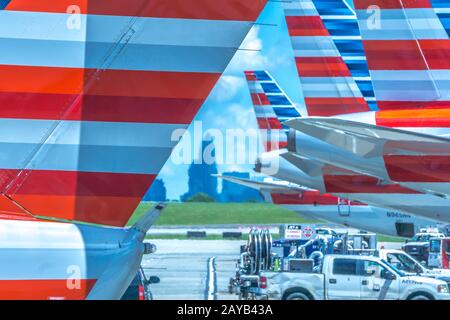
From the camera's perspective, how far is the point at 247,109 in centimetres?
298

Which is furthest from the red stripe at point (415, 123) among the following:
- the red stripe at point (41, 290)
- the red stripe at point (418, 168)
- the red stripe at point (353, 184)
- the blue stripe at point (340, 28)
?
the red stripe at point (41, 290)

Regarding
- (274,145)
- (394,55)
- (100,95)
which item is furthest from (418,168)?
(100,95)

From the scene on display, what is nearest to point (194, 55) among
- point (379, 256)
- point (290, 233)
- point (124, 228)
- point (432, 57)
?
point (124, 228)

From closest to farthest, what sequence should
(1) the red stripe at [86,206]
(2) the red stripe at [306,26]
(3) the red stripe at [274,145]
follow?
(1) the red stripe at [86,206], (3) the red stripe at [274,145], (2) the red stripe at [306,26]

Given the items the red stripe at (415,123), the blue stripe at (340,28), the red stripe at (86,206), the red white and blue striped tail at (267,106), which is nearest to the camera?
the red stripe at (86,206)

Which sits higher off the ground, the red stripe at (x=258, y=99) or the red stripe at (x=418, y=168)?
the red stripe at (x=258, y=99)

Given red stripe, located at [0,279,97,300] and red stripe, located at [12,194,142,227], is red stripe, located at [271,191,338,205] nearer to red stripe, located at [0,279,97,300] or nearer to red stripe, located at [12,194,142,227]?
red stripe, located at [12,194,142,227]

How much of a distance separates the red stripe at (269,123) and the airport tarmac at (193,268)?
0.51m

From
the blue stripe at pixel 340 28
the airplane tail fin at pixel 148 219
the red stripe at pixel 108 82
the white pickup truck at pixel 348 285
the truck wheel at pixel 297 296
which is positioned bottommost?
the truck wheel at pixel 297 296

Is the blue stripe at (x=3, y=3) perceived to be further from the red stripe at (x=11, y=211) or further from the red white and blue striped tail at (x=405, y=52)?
the red white and blue striped tail at (x=405, y=52)

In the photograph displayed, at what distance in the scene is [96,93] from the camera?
9.37 ft

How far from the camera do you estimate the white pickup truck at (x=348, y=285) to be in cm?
295
